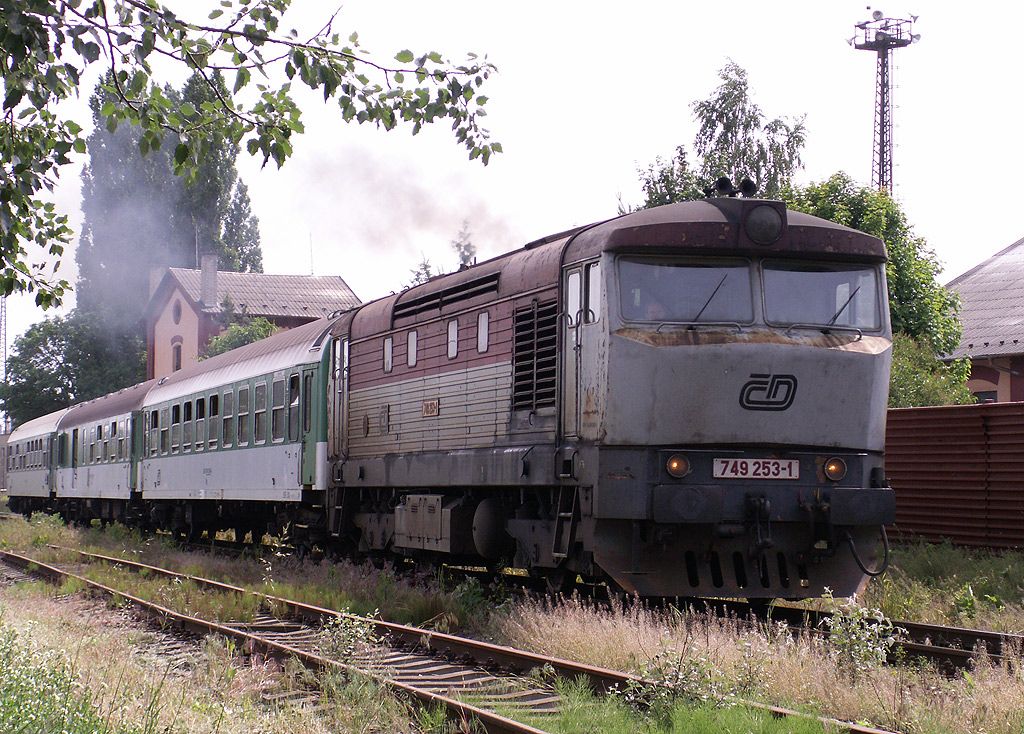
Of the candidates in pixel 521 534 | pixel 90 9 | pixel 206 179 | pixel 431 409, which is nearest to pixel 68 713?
pixel 90 9

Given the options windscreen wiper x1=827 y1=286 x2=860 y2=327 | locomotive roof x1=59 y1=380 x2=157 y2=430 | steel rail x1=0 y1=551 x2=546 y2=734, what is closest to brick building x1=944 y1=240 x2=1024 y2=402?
locomotive roof x1=59 y1=380 x2=157 y2=430

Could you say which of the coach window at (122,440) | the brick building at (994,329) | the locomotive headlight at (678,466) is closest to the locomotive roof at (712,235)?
the locomotive headlight at (678,466)

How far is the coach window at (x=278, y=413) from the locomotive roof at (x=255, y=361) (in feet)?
0.91

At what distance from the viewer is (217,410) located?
21250 millimetres

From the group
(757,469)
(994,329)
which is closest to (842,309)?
(757,469)

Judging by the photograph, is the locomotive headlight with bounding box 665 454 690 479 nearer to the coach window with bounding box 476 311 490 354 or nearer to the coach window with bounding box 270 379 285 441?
the coach window with bounding box 476 311 490 354

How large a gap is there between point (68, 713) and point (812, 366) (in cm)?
658

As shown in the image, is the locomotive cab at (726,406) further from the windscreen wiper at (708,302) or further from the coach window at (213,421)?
the coach window at (213,421)

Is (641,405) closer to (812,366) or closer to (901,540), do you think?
(812,366)

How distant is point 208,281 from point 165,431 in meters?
33.2

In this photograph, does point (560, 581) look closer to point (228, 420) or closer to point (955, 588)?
point (955, 588)

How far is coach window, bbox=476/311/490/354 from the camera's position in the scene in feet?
40.9

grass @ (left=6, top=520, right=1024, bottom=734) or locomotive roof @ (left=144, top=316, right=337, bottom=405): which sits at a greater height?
locomotive roof @ (left=144, top=316, right=337, bottom=405)

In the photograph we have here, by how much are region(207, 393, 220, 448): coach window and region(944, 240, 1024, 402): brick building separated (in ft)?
63.0
